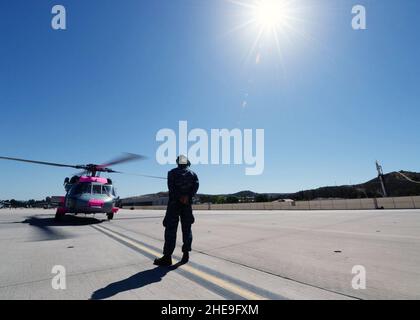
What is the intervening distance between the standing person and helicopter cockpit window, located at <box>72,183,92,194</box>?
10.2 metres

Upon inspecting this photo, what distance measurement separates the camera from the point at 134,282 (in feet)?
10.6

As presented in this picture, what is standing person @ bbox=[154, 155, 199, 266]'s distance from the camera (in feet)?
14.2

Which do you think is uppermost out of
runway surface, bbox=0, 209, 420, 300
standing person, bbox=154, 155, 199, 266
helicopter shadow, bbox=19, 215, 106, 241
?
standing person, bbox=154, 155, 199, 266

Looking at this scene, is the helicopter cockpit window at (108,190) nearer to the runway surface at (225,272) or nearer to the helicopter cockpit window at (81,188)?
the helicopter cockpit window at (81,188)

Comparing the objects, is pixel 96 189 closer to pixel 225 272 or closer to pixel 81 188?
pixel 81 188

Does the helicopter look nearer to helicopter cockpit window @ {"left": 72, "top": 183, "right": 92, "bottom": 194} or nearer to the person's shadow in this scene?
helicopter cockpit window @ {"left": 72, "top": 183, "right": 92, "bottom": 194}

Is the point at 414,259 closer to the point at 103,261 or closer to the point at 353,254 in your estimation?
the point at 353,254

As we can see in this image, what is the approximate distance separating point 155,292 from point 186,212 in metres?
1.71

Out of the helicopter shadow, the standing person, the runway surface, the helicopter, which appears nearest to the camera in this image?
the runway surface

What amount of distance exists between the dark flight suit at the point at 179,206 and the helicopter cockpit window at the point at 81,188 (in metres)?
10.2

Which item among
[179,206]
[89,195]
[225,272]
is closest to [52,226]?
[89,195]

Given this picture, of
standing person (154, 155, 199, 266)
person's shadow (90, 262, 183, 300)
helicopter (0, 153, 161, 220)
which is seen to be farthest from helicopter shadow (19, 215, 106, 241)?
person's shadow (90, 262, 183, 300)
